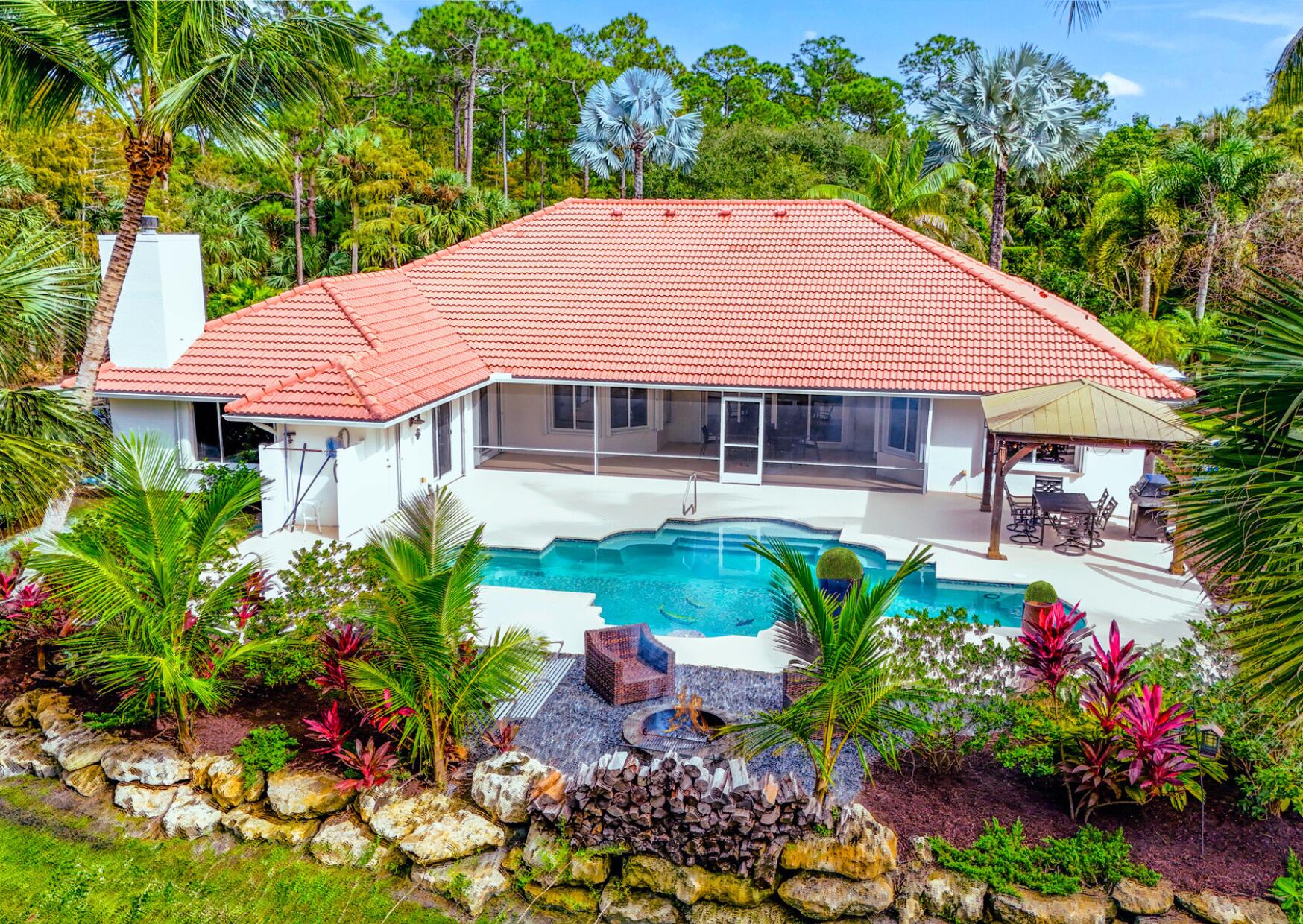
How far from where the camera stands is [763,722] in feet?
27.9

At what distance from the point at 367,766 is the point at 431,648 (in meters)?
1.35

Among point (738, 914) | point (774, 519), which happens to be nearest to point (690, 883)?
point (738, 914)

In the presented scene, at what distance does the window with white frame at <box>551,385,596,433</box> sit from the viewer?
79.4ft

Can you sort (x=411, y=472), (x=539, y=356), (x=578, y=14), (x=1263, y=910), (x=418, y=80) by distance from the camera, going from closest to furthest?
1. (x=1263, y=910)
2. (x=411, y=472)
3. (x=539, y=356)
4. (x=418, y=80)
5. (x=578, y=14)

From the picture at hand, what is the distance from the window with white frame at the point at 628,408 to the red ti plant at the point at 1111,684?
52.4ft

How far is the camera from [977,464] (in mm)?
20906

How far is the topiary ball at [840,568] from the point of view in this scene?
13.6 meters

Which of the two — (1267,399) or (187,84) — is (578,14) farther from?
(1267,399)

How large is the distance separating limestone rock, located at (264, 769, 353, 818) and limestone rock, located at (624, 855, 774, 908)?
108 inches


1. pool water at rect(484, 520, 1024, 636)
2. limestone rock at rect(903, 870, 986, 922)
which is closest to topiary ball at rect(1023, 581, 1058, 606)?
pool water at rect(484, 520, 1024, 636)

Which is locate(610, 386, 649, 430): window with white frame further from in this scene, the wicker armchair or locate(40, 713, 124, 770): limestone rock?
locate(40, 713, 124, 770): limestone rock

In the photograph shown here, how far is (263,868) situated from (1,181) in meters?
10.1

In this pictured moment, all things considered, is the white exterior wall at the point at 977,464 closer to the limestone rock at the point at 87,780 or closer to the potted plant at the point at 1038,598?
the potted plant at the point at 1038,598

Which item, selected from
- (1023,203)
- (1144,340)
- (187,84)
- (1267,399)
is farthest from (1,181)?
(1023,203)
